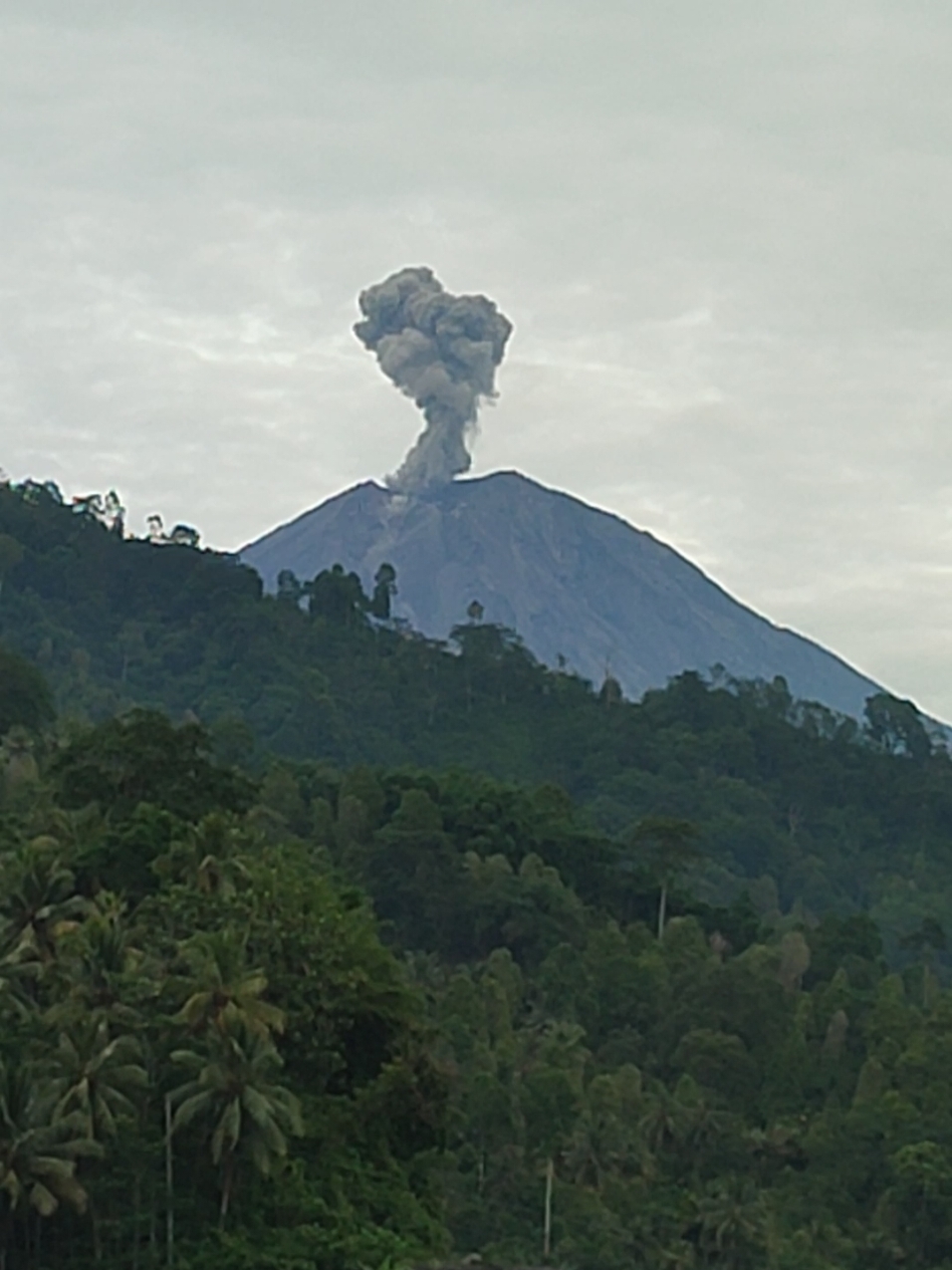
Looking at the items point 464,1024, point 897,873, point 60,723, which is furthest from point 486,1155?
point 897,873

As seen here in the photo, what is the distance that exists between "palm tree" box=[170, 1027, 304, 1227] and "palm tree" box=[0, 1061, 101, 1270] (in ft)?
6.74

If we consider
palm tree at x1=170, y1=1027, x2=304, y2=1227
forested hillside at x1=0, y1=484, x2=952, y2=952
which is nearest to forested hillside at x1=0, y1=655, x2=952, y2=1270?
palm tree at x1=170, y1=1027, x2=304, y2=1227

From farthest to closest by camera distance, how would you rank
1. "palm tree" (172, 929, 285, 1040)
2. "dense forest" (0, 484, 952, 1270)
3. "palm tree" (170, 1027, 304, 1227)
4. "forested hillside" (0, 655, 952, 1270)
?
"dense forest" (0, 484, 952, 1270)
"palm tree" (172, 929, 285, 1040)
"forested hillside" (0, 655, 952, 1270)
"palm tree" (170, 1027, 304, 1227)

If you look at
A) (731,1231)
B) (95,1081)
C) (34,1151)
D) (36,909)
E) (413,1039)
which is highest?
(36,909)

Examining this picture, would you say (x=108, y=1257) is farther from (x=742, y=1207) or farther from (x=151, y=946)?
(x=742, y=1207)

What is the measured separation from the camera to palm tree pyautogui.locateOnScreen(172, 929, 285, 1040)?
106 feet

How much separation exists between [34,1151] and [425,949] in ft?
134

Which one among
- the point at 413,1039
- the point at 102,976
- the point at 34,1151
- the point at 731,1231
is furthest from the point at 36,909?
the point at 731,1231

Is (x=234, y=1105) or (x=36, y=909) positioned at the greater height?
(x=36, y=909)

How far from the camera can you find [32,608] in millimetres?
110750

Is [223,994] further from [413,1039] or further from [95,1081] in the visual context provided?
[413,1039]

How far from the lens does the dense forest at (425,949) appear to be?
3259cm

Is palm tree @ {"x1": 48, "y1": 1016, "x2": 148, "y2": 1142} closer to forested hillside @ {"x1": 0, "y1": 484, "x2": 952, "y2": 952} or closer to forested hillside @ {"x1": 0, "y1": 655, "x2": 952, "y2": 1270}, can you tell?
forested hillside @ {"x1": 0, "y1": 655, "x2": 952, "y2": 1270}

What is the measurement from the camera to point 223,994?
3238cm
